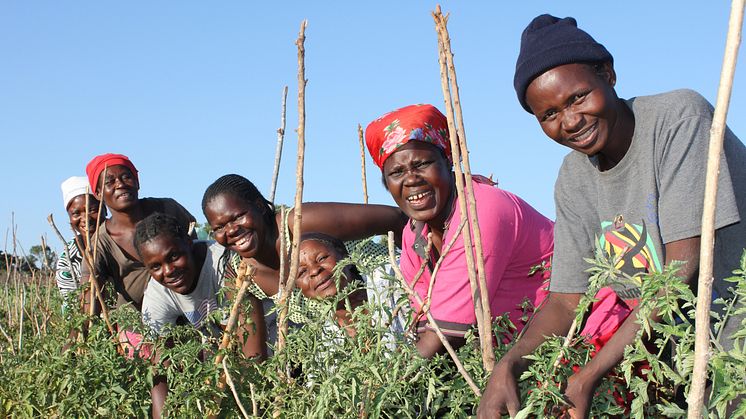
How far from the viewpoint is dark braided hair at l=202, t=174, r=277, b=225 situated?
3570 millimetres

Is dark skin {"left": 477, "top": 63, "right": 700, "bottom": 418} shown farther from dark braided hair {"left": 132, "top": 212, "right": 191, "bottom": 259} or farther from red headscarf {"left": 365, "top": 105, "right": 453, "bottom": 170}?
dark braided hair {"left": 132, "top": 212, "right": 191, "bottom": 259}

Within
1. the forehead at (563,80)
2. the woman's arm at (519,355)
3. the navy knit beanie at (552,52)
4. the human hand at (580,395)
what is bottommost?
the human hand at (580,395)

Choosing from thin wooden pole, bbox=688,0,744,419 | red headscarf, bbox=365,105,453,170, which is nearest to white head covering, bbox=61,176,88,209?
red headscarf, bbox=365,105,453,170

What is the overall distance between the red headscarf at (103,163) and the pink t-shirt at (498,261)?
2957 millimetres

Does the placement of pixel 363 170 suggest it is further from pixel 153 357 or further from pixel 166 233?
pixel 153 357

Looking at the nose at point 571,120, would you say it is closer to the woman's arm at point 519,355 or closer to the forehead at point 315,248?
the woman's arm at point 519,355

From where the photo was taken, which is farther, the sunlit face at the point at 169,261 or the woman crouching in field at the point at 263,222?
the sunlit face at the point at 169,261

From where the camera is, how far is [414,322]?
2.02m

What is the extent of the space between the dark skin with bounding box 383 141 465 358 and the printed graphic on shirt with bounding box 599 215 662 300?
2.59ft

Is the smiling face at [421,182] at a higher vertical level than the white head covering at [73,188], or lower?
lower

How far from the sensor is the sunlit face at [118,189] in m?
4.88

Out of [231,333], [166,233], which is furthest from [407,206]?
[166,233]

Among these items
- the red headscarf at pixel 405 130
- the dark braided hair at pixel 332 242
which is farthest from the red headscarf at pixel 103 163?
the red headscarf at pixel 405 130

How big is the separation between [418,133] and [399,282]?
91cm
